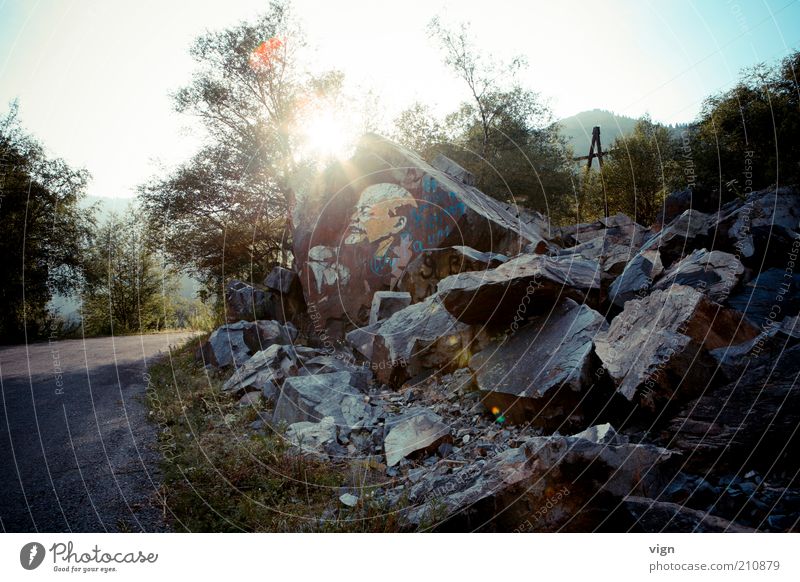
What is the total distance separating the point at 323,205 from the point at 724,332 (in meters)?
10.9

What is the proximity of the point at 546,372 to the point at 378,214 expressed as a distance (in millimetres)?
7603

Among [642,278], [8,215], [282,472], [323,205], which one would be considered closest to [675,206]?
[642,278]

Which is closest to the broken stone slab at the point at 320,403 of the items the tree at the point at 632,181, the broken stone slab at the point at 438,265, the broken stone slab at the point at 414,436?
the broken stone slab at the point at 414,436

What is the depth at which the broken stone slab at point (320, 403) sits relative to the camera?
256 inches

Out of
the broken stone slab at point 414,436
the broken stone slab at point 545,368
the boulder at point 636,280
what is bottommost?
the broken stone slab at point 414,436

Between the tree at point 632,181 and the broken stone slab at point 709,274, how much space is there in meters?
20.1

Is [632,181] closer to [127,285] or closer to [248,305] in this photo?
[248,305]

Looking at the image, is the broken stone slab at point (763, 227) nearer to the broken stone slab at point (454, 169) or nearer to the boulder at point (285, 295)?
the broken stone slab at point (454, 169)

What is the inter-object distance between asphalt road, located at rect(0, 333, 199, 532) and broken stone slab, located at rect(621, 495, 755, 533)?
3.94 meters

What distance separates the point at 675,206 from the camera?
13102mm

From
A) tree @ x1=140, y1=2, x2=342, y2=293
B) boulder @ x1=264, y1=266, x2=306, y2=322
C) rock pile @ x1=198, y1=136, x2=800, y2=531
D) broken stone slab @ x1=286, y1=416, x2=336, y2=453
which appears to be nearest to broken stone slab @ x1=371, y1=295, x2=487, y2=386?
rock pile @ x1=198, y1=136, x2=800, y2=531

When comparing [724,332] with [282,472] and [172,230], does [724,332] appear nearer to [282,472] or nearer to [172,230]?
[282,472]

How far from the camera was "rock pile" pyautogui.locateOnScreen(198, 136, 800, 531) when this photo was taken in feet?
11.9

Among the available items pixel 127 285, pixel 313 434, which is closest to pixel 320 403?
pixel 313 434
